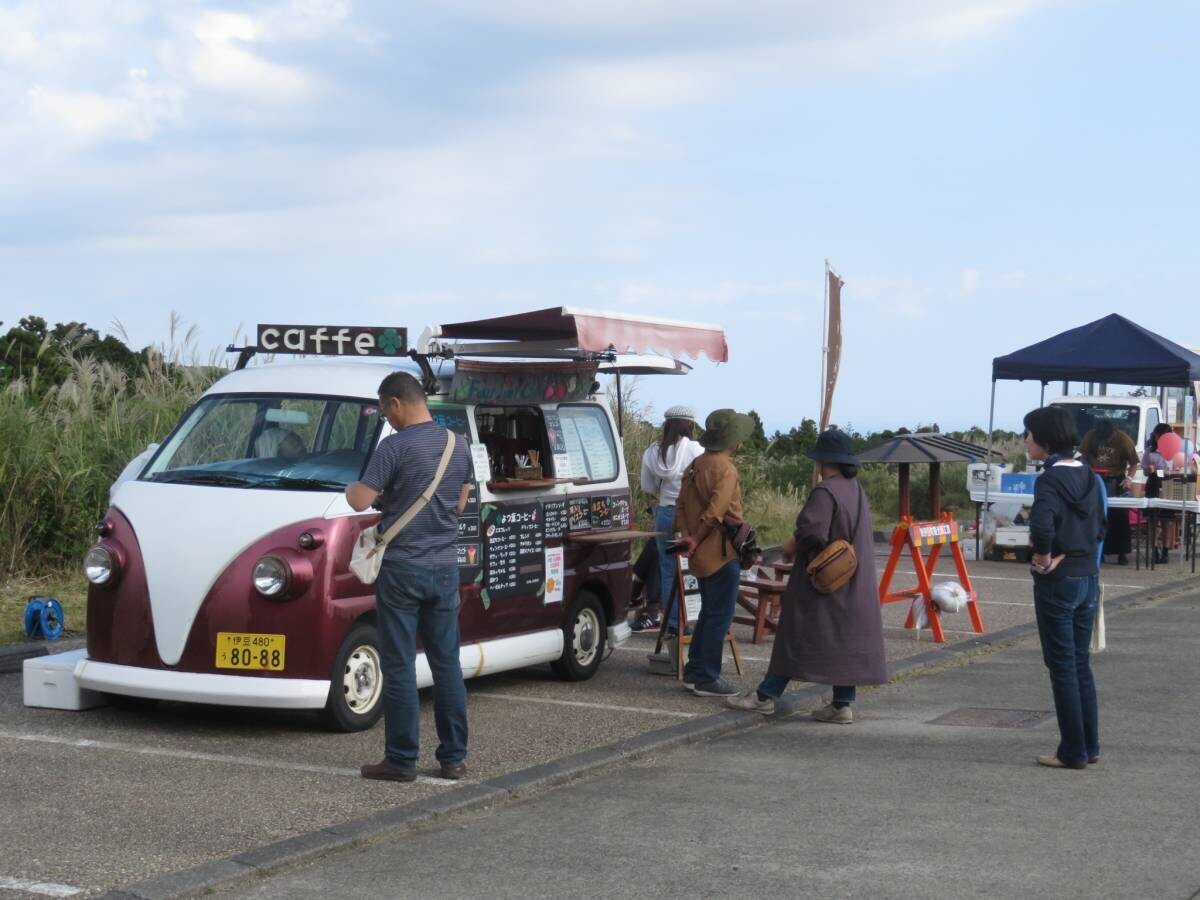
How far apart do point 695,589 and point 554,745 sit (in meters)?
2.60

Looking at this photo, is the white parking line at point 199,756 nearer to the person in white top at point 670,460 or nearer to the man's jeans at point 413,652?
the man's jeans at point 413,652

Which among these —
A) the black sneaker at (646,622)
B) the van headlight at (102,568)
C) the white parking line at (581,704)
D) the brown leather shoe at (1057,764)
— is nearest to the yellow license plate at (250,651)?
the van headlight at (102,568)

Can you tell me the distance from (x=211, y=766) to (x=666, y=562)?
4.92m

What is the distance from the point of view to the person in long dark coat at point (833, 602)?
9430 mm

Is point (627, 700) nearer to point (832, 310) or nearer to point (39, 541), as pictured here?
point (832, 310)

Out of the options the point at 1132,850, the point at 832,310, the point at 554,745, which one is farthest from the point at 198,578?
the point at 832,310

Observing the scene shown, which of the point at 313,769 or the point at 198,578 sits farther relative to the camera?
the point at 198,578

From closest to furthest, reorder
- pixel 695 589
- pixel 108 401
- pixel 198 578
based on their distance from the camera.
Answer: pixel 198 578 < pixel 695 589 < pixel 108 401

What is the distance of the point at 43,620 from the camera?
38.9 feet

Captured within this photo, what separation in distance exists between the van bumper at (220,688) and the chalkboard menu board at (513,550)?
1607 mm

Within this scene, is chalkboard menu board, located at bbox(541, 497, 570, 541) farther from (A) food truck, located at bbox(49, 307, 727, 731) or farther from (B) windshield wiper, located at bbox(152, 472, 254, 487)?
(B) windshield wiper, located at bbox(152, 472, 254, 487)

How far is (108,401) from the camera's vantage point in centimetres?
1596

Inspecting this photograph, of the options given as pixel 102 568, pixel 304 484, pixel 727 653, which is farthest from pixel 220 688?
pixel 727 653

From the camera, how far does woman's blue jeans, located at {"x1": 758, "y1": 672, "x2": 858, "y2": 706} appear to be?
Answer: 9734mm
